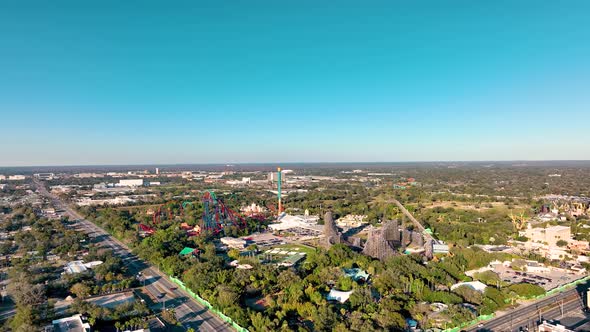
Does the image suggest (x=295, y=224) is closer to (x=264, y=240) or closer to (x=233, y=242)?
(x=264, y=240)

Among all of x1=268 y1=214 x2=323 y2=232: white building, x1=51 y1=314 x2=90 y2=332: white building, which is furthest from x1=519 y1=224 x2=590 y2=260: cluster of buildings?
x1=51 y1=314 x2=90 y2=332: white building

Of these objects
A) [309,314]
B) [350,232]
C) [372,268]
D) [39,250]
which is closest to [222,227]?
[350,232]

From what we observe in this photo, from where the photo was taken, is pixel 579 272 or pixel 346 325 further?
pixel 579 272

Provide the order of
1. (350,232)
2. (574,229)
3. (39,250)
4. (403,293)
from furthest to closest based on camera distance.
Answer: (350,232)
(574,229)
(39,250)
(403,293)

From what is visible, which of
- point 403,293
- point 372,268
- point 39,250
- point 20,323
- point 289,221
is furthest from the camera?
point 289,221

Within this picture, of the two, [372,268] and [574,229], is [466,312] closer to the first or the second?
[372,268]

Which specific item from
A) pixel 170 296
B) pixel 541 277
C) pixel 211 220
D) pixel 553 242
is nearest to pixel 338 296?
pixel 170 296

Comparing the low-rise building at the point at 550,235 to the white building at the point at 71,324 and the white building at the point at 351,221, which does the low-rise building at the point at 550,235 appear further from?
the white building at the point at 71,324

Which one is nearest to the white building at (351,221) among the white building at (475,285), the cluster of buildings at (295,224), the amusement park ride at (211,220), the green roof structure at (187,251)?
the cluster of buildings at (295,224)
